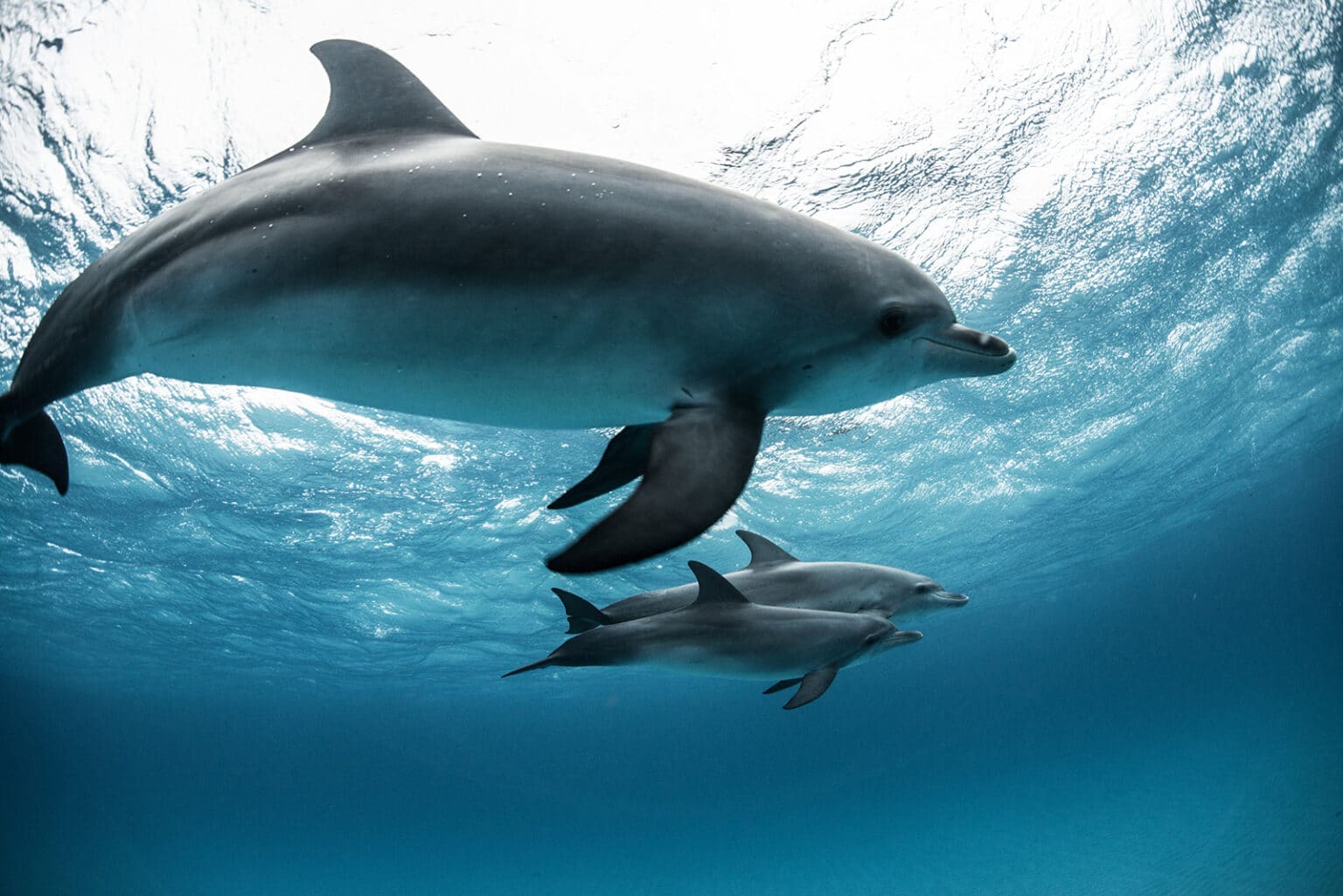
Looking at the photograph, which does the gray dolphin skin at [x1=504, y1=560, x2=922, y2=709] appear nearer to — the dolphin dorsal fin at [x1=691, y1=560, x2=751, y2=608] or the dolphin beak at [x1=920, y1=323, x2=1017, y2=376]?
the dolphin dorsal fin at [x1=691, y1=560, x2=751, y2=608]

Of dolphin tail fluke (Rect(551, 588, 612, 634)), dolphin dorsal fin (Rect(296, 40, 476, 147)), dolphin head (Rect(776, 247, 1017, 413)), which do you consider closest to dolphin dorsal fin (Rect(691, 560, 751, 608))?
dolphin tail fluke (Rect(551, 588, 612, 634))

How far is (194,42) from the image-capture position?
6.88 meters

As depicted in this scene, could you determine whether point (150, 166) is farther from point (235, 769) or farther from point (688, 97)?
point (235, 769)

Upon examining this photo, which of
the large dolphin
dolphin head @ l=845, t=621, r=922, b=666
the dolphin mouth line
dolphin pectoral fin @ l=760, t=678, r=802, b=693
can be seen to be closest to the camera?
the large dolphin

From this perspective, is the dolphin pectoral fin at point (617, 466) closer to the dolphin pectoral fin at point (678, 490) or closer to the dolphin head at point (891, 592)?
the dolphin pectoral fin at point (678, 490)

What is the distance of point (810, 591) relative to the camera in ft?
22.0

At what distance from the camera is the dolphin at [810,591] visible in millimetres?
6285

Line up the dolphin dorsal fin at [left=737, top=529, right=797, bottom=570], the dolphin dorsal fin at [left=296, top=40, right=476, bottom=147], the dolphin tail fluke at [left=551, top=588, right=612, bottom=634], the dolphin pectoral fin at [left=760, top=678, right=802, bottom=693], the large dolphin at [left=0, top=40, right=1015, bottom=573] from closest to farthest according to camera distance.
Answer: the large dolphin at [left=0, top=40, right=1015, bottom=573] → the dolphin dorsal fin at [left=296, top=40, right=476, bottom=147] → the dolphin tail fluke at [left=551, top=588, right=612, bottom=634] → the dolphin pectoral fin at [left=760, top=678, right=802, bottom=693] → the dolphin dorsal fin at [left=737, top=529, right=797, bottom=570]

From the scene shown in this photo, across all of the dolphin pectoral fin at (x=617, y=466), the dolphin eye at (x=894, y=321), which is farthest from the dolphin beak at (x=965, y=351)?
the dolphin pectoral fin at (x=617, y=466)

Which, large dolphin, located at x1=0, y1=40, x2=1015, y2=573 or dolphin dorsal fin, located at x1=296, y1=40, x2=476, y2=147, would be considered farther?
dolphin dorsal fin, located at x1=296, y1=40, x2=476, y2=147

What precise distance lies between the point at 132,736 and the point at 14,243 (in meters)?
71.2

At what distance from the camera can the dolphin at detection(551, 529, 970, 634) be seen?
Result: 6285 mm

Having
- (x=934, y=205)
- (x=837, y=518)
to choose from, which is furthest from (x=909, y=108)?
(x=837, y=518)

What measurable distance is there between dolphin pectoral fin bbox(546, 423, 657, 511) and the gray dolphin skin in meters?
2.72
